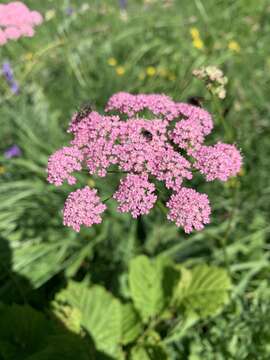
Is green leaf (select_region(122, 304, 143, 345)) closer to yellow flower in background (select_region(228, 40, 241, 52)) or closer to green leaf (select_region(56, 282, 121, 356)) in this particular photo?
green leaf (select_region(56, 282, 121, 356))

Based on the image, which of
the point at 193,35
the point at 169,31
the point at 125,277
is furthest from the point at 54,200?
the point at 169,31

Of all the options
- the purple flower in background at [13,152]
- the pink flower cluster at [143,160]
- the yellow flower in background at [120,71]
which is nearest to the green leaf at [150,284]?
the pink flower cluster at [143,160]

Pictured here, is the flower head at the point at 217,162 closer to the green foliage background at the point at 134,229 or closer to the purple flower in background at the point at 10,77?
the green foliage background at the point at 134,229

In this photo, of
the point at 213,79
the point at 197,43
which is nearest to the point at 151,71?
the point at 197,43

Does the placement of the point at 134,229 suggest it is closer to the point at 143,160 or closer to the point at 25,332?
the point at 25,332

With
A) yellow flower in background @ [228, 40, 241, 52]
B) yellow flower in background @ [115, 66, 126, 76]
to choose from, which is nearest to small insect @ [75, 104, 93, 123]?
yellow flower in background @ [115, 66, 126, 76]

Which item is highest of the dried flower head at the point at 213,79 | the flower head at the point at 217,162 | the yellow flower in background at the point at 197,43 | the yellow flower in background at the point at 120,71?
the yellow flower in background at the point at 197,43

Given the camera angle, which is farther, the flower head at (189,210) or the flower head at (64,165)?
the flower head at (64,165)

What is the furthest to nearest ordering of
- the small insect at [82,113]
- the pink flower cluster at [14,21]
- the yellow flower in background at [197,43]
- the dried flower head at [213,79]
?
the yellow flower in background at [197,43] < the pink flower cluster at [14,21] < the dried flower head at [213,79] < the small insect at [82,113]
